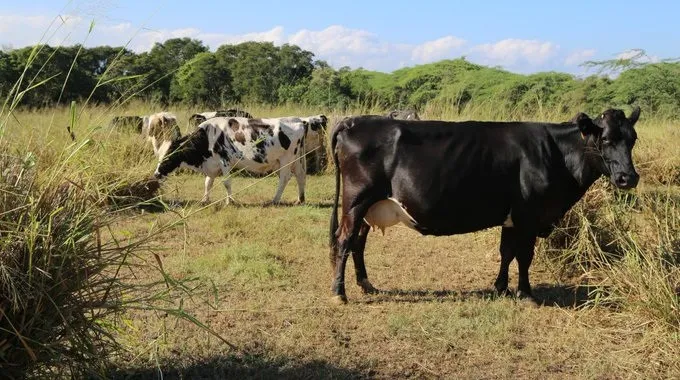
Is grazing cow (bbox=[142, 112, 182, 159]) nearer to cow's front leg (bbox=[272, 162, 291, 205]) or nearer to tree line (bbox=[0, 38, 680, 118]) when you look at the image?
tree line (bbox=[0, 38, 680, 118])

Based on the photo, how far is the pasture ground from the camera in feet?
14.2

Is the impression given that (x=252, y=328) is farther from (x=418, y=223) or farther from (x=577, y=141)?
(x=577, y=141)

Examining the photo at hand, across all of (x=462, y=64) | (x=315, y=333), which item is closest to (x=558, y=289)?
(x=315, y=333)

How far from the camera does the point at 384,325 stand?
5.17 meters

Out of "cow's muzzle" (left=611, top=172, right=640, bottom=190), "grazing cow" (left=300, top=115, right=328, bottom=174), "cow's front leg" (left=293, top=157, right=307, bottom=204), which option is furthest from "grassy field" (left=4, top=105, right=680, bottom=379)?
"grazing cow" (left=300, top=115, right=328, bottom=174)

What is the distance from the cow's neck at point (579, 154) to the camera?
552 cm

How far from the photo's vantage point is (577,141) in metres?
5.71

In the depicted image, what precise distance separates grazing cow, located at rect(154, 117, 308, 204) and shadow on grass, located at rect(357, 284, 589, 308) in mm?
4590

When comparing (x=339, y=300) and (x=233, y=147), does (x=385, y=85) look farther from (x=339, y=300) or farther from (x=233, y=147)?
(x=339, y=300)

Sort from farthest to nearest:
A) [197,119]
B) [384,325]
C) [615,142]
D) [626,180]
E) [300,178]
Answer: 1. [197,119]
2. [300,178]
3. [615,142]
4. [626,180]
5. [384,325]

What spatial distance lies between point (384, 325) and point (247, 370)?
1364 mm

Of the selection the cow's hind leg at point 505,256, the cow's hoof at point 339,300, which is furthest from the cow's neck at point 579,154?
the cow's hoof at point 339,300

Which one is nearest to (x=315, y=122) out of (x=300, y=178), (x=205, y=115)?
(x=300, y=178)

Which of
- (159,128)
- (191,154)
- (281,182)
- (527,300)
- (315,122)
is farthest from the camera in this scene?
(159,128)
